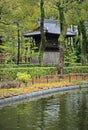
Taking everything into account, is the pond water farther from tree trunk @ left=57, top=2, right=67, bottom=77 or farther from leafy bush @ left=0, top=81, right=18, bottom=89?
tree trunk @ left=57, top=2, right=67, bottom=77

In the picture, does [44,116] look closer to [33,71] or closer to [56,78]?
[56,78]

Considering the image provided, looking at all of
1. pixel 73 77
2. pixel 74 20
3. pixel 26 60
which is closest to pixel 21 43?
pixel 26 60

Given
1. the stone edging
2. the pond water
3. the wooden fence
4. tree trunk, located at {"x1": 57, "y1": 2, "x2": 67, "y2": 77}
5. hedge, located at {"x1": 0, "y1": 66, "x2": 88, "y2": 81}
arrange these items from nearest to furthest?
the pond water → the stone edging → hedge, located at {"x1": 0, "y1": 66, "x2": 88, "y2": 81} → the wooden fence → tree trunk, located at {"x1": 57, "y1": 2, "x2": 67, "y2": 77}

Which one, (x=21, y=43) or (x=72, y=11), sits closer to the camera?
(x=72, y=11)

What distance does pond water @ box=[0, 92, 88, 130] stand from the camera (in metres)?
12.9

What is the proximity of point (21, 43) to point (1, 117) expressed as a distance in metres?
36.5

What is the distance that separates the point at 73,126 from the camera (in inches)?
507

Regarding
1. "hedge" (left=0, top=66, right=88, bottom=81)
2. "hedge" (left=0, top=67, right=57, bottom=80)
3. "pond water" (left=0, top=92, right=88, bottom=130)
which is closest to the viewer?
"pond water" (left=0, top=92, right=88, bottom=130)

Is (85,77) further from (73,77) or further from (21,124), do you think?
(21,124)

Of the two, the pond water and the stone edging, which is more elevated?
the pond water

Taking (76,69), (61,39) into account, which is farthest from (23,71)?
(76,69)

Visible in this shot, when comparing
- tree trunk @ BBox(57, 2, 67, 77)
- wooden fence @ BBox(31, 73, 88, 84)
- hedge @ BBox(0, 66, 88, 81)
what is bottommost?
wooden fence @ BBox(31, 73, 88, 84)

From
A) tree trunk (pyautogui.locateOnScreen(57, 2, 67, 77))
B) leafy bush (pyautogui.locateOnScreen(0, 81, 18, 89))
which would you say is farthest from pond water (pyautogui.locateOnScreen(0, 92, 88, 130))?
tree trunk (pyautogui.locateOnScreen(57, 2, 67, 77))

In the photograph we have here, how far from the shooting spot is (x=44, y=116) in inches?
592
